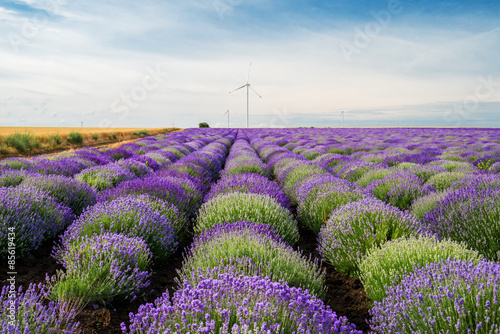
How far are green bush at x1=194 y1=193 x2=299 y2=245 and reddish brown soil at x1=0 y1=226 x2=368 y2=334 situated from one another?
652mm

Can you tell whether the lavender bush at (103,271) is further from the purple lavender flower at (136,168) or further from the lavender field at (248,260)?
the purple lavender flower at (136,168)

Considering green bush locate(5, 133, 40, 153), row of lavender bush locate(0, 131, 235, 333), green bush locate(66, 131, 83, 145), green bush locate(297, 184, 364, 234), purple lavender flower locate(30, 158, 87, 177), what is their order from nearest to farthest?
row of lavender bush locate(0, 131, 235, 333), green bush locate(297, 184, 364, 234), purple lavender flower locate(30, 158, 87, 177), green bush locate(5, 133, 40, 153), green bush locate(66, 131, 83, 145)

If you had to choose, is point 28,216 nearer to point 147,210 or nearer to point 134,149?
point 147,210

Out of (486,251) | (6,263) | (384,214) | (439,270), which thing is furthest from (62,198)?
(486,251)

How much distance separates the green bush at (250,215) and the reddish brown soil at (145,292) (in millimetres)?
652

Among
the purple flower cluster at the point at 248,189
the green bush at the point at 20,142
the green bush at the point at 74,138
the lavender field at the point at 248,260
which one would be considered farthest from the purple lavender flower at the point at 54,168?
the green bush at the point at 74,138

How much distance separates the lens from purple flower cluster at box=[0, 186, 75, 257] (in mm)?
3754

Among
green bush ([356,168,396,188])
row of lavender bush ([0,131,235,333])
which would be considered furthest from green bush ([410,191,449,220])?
row of lavender bush ([0,131,235,333])

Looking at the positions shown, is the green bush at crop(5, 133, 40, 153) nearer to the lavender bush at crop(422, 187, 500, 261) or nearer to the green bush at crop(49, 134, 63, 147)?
the green bush at crop(49, 134, 63, 147)

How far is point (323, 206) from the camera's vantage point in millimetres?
5078

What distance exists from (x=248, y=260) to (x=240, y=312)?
2.97ft

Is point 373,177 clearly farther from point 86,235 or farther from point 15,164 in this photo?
point 15,164

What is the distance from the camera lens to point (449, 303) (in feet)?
6.06

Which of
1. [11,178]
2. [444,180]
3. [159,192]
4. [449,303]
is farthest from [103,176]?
[444,180]
